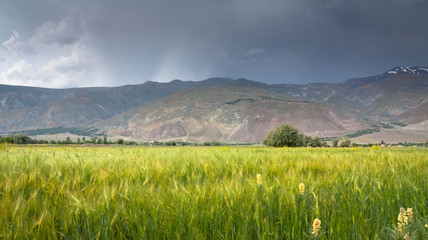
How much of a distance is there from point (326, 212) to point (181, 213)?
1.08 m

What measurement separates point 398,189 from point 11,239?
3007mm

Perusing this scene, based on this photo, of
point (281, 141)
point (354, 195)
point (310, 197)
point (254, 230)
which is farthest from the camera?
point (281, 141)

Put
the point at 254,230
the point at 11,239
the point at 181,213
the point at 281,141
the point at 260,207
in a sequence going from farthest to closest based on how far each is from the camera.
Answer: the point at 281,141
the point at 260,207
the point at 181,213
the point at 254,230
the point at 11,239

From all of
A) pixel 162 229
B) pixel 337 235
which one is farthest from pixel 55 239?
pixel 337 235

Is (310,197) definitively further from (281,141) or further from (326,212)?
(281,141)

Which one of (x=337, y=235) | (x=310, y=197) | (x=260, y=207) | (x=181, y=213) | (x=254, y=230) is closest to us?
(x=337, y=235)

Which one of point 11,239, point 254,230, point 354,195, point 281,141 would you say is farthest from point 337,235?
point 281,141

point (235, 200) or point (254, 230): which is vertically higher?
point (235, 200)

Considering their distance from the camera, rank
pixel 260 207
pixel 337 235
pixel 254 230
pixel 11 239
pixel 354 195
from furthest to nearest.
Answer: pixel 354 195
pixel 260 207
pixel 254 230
pixel 337 235
pixel 11 239

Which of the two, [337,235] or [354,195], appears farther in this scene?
[354,195]

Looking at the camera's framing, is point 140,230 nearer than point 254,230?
Yes

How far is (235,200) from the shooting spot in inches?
70.3

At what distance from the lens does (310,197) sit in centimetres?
184

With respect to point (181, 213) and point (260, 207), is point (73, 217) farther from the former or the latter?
point (260, 207)
